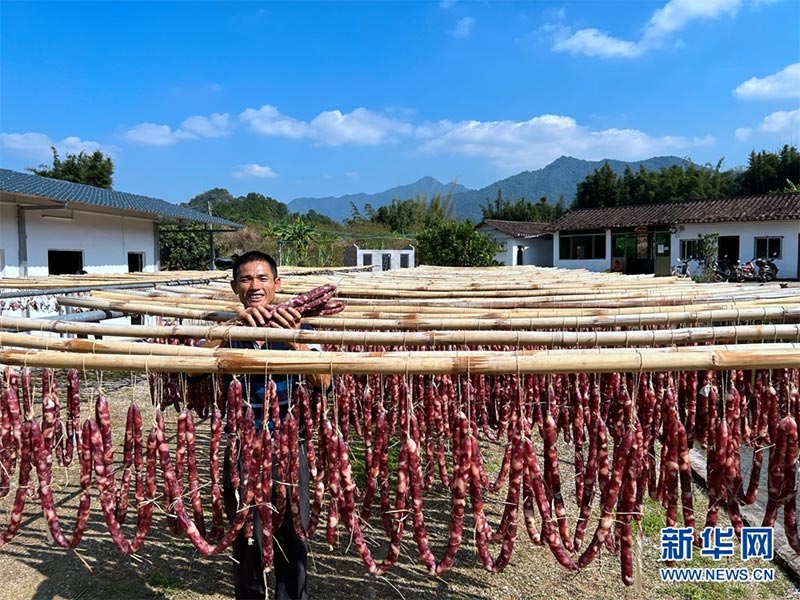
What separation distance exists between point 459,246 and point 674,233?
13.4m

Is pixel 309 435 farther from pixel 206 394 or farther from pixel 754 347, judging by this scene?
pixel 754 347

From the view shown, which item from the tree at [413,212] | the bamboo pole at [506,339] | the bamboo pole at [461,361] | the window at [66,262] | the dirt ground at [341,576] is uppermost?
the tree at [413,212]

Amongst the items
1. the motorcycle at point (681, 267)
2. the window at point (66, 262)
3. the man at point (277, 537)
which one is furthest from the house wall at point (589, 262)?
the man at point (277, 537)

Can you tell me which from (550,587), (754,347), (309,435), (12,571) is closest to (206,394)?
(309,435)

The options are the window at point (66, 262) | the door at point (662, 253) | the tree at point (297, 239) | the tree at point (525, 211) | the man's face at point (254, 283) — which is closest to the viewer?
the man's face at point (254, 283)

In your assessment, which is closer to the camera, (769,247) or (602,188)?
(769,247)

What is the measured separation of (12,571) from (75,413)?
78.8 inches

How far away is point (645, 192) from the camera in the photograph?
5244 centimetres

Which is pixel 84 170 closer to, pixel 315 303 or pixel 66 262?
pixel 66 262

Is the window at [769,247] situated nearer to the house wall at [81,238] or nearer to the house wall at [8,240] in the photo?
the house wall at [81,238]

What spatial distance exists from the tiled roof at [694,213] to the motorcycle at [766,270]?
2441mm

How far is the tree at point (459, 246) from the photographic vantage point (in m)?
26.9

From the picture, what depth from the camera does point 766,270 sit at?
26188 mm

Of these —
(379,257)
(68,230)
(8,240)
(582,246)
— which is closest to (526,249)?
(582,246)
